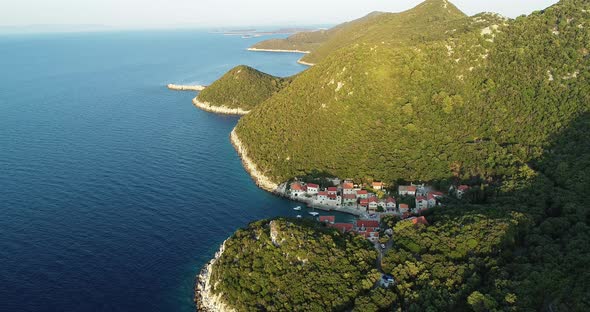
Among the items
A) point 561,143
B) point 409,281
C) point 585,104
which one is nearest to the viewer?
point 409,281

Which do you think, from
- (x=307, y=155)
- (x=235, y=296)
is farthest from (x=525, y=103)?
(x=235, y=296)

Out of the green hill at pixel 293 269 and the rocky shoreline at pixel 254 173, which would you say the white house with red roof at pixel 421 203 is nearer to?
the green hill at pixel 293 269

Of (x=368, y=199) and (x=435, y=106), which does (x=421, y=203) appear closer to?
(x=368, y=199)

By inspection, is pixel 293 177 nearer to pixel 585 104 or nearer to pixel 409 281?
pixel 409 281

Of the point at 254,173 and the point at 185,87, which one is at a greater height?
the point at 185,87

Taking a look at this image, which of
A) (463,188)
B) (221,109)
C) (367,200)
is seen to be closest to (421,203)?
(463,188)

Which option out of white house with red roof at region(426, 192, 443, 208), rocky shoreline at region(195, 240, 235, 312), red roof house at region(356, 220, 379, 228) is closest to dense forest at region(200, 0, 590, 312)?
rocky shoreline at region(195, 240, 235, 312)
